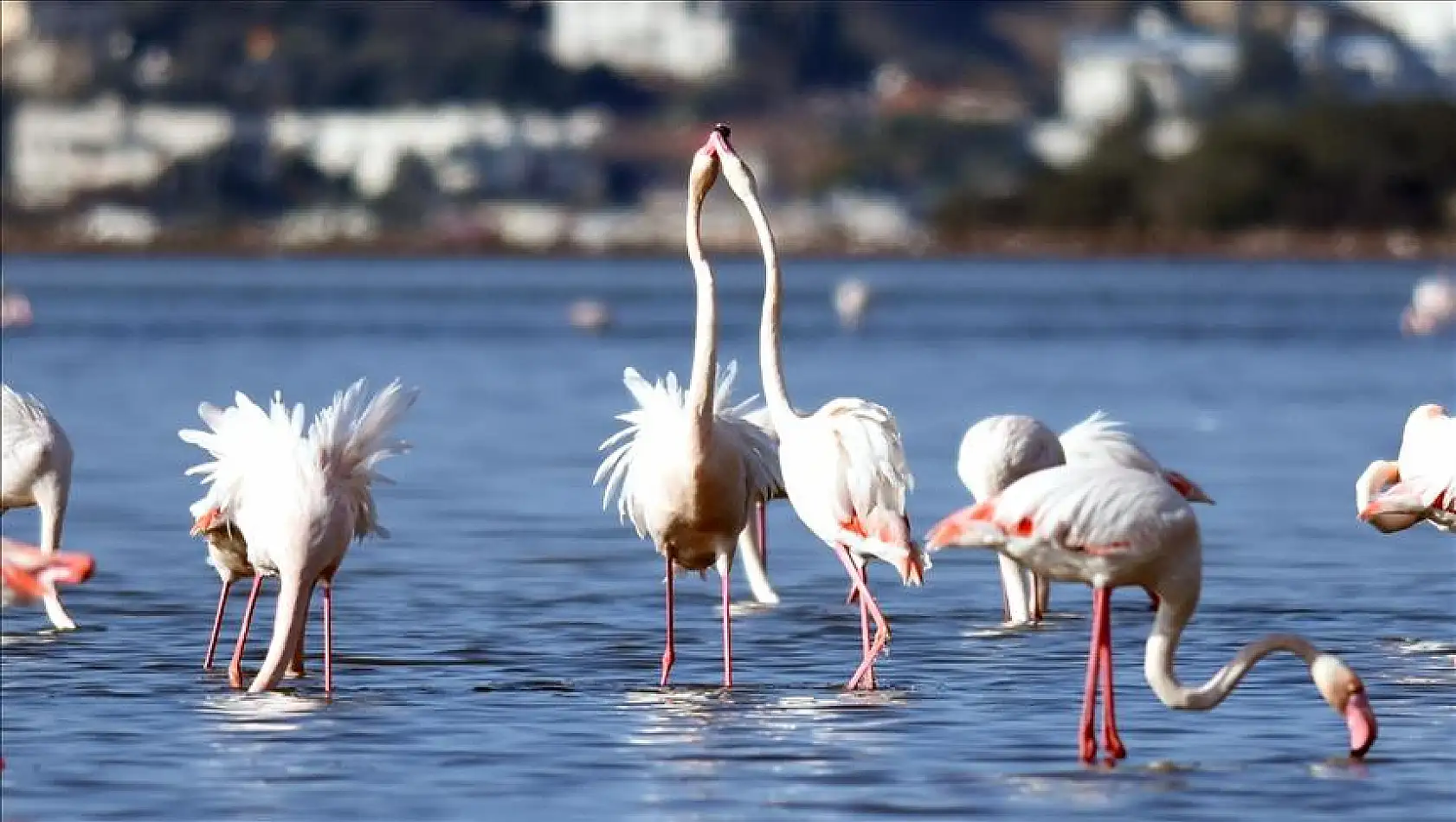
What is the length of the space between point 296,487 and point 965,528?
9.44 ft

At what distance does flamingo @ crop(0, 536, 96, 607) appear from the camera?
9.57 meters

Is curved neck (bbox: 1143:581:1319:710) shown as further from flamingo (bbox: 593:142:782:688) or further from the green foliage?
the green foliage

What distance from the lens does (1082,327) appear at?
62.2 metres

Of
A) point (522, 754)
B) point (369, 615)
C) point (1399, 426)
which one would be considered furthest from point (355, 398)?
point (1399, 426)

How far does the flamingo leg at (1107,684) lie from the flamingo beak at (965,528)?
478 millimetres

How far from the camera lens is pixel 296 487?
1277cm

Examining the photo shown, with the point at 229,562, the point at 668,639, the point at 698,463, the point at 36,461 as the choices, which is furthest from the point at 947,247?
the point at 698,463

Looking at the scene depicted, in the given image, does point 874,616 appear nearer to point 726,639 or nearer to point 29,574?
point 726,639

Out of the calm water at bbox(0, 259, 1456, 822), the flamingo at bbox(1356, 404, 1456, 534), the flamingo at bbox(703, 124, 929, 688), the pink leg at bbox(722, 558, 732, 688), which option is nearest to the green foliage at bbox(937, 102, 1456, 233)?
the calm water at bbox(0, 259, 1456, 822)

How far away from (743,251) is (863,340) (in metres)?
120

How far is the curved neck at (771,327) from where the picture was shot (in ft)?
42.6

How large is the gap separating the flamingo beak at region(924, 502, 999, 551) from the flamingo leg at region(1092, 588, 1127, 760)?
0.48 meters

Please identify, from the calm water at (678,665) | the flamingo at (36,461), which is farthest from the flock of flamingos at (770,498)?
the calm water at (678,665)

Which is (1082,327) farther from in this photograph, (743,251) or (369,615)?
(743,251)
